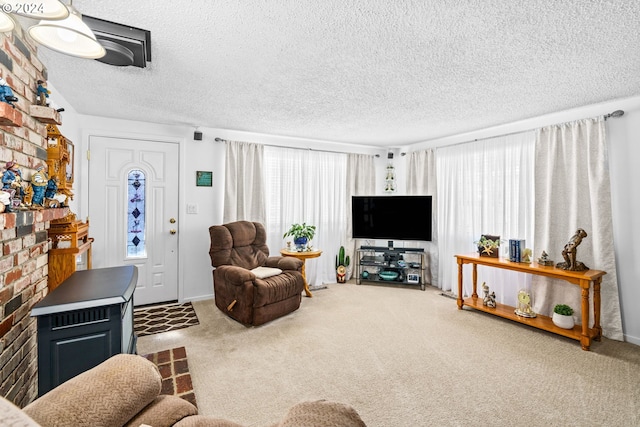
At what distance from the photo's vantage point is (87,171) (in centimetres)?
353

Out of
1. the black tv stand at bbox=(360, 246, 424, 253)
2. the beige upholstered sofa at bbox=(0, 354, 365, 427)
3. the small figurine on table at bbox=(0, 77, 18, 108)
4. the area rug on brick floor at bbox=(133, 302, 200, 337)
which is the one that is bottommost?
the area rug on brick floor at bbox=(133, 302, 200, 337)

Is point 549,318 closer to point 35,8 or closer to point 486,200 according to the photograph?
point 486,200

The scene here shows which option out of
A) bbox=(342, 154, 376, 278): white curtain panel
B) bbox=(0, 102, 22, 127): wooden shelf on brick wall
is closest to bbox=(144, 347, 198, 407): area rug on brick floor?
bbox=(0, 102, 22, 127): wooden shelf on brick wall

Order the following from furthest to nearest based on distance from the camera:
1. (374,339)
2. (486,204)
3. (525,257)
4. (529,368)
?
(486,204), (525,257), (374,339), (529,368)

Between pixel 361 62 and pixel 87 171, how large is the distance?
10.9 ft

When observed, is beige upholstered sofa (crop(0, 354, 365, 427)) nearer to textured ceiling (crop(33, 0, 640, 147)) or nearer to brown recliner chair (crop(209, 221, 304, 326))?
textured ceiling (crop(33, 0, 640, 147))

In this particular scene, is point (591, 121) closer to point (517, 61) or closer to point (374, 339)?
point (517, 61)

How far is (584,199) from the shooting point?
124 inches

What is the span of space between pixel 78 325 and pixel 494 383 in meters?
2.67

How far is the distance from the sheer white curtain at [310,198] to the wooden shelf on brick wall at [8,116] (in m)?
3.22

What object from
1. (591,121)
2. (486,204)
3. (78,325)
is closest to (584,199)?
(591,121)

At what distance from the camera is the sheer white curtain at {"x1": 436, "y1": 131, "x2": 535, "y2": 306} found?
370cm

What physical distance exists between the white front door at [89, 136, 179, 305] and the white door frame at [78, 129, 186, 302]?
4cm

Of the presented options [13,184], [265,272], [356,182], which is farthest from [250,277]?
[356,182]
